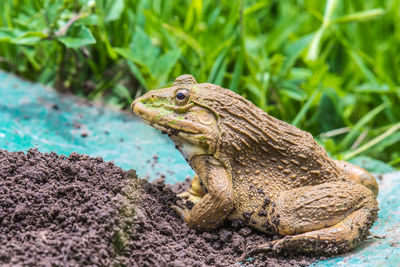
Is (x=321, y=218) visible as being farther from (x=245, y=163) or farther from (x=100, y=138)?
(x=100, y=138)

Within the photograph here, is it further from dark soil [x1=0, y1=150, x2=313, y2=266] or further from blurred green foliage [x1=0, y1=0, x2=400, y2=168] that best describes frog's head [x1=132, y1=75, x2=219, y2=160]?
blurred green foliage [x1=0, y1=0, x2=400, y2=168]

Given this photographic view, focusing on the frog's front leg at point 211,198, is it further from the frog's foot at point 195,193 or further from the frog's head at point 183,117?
the frog's foot at point 195,193


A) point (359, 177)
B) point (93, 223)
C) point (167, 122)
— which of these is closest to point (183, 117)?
point (167, 122)

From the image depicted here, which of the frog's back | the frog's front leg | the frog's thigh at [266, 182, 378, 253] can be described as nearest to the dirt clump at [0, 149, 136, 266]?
the frog's front leg

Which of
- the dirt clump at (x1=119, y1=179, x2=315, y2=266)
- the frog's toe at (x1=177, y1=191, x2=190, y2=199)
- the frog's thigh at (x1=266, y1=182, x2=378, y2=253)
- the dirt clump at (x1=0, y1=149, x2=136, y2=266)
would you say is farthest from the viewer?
the frog's toe at (x1=177, y1=191, x2=190, y2=199)

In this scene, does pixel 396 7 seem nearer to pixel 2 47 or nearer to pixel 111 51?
pixel 111 51

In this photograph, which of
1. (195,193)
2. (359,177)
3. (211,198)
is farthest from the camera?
(195,193)
